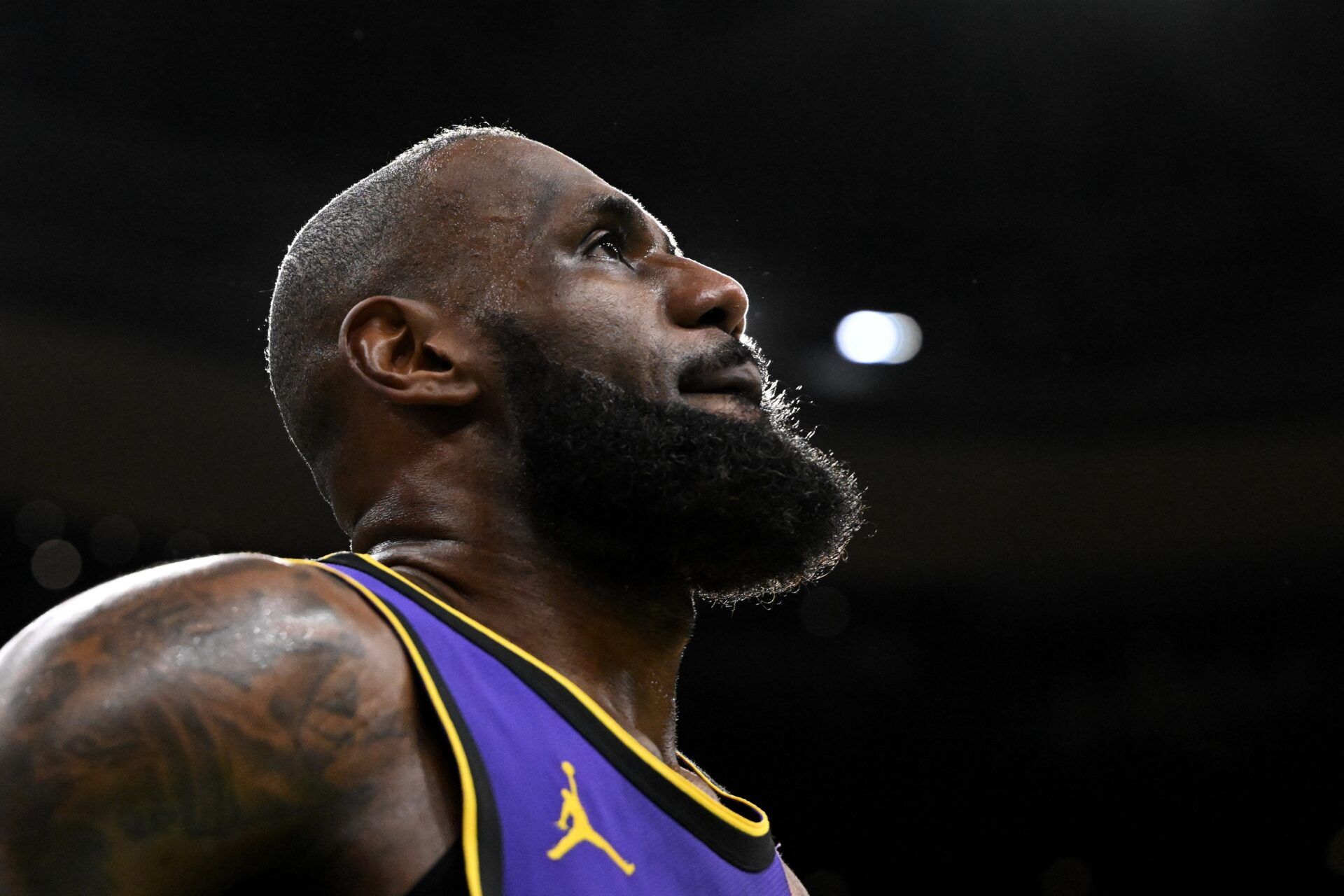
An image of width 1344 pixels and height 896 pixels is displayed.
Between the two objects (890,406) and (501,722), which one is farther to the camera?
(890,406)

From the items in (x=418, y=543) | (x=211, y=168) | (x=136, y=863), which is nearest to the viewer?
(x=136, y=863)

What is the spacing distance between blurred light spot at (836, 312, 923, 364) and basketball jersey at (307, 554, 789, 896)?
11.8 ft

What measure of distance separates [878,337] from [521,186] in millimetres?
3406

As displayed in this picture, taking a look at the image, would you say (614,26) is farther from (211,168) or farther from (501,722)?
(501,722)

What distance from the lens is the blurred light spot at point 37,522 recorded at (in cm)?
416

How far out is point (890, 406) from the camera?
4840mm

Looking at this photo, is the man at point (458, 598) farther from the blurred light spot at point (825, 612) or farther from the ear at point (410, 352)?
the blurred light spot at point (825, 612)

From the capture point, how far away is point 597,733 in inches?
37.9

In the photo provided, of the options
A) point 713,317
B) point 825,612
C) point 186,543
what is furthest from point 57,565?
point 713,317

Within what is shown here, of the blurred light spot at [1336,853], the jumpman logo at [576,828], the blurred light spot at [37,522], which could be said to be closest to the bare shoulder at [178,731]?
the jumpman logo at [576,828]

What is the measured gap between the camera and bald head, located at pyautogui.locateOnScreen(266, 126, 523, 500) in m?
1.28

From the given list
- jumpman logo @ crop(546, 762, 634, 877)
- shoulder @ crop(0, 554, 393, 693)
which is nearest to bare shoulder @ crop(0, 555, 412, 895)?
shoulder @ crop(0, 554, 393, 693)

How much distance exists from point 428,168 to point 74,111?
2397mm

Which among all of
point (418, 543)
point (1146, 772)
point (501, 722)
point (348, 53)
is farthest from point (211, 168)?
point (1146, 772)
